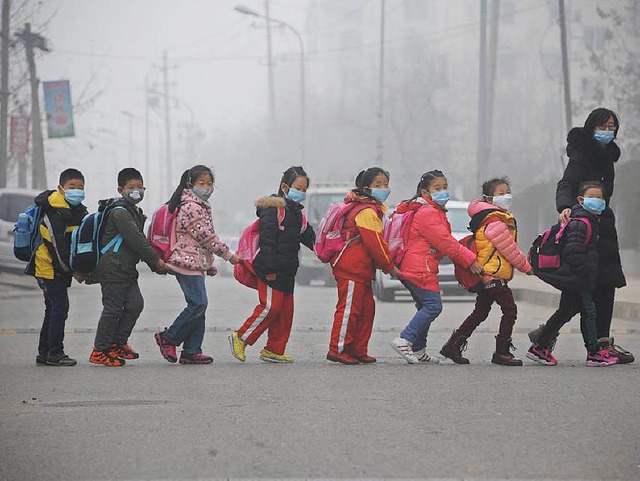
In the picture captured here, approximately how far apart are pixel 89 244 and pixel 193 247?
76 centimetres

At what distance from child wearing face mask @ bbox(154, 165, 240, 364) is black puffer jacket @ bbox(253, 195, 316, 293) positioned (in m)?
0.24

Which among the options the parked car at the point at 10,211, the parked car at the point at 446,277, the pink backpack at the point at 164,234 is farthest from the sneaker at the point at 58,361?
the parked car at the point at 10,211

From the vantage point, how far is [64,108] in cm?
3894

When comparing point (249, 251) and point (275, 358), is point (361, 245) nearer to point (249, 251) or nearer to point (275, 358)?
point (249, 251)

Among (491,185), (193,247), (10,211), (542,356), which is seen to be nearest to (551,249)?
(491,185)

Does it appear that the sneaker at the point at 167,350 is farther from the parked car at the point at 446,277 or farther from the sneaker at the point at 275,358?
the parked car at the point at 446,277

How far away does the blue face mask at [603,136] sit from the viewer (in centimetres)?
1055

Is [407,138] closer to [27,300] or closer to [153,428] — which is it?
[27,300]

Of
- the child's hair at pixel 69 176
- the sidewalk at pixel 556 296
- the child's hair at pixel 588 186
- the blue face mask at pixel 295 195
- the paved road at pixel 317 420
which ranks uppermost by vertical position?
the child's hair at pixel 69 176

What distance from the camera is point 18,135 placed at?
126 ft

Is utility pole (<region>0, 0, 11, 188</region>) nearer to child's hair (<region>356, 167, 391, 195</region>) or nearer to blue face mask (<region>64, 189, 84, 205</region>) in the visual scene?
blue face mask (<region>64, 189, 84, 205</region>)

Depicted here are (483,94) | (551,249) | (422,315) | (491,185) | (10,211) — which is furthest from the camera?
(483,94)

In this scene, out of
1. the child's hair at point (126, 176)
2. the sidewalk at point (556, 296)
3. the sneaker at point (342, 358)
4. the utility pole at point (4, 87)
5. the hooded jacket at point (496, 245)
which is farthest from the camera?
the utility pole at point (4, 87)

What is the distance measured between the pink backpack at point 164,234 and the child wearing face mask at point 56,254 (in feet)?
1.95
